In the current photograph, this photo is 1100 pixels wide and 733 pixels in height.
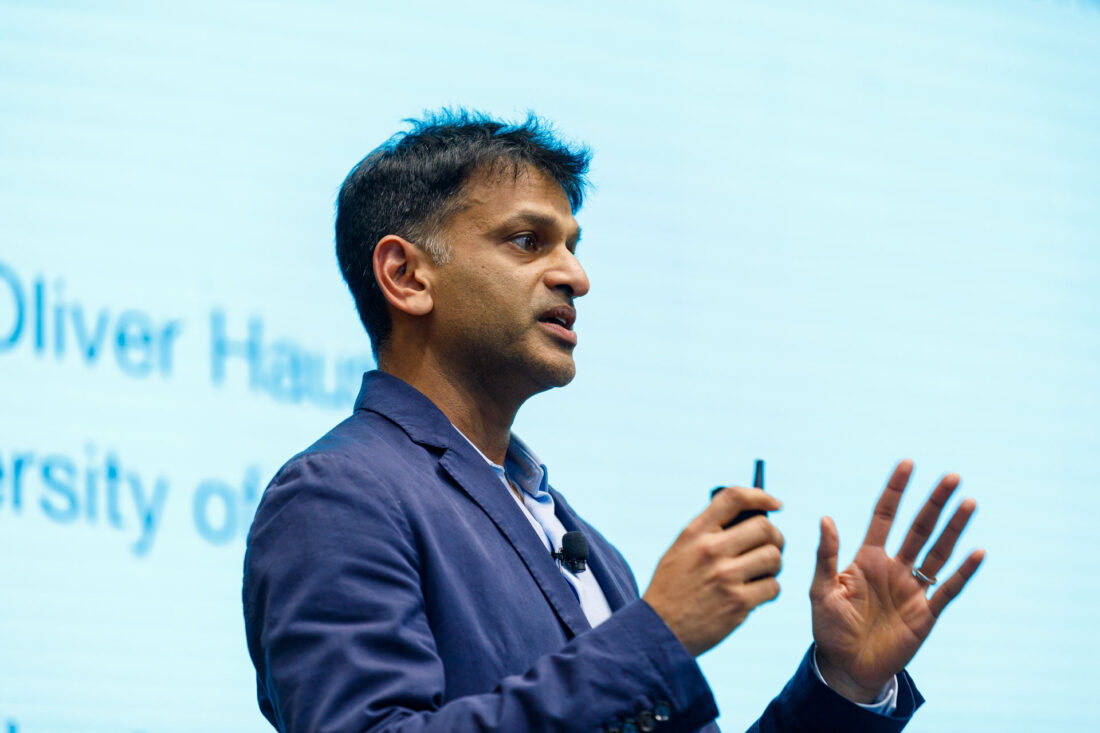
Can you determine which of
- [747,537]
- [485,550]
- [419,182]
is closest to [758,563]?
[747,537]

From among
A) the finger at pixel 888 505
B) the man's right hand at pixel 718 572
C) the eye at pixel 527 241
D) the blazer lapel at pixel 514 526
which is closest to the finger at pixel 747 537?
the man's right hand at pixel 718 572

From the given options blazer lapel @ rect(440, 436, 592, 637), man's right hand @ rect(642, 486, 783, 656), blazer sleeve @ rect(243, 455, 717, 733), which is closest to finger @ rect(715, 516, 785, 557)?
man's right hand @ rect(642, 486, 783, 656)

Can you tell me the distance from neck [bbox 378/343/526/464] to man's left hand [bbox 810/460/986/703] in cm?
50

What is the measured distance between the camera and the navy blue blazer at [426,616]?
1.26 metres

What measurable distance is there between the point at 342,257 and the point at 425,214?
198mm

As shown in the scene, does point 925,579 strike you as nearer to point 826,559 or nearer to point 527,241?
point 826,559

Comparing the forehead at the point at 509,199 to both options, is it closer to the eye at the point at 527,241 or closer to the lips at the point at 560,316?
the eye at the point at 527,241

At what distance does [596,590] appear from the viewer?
1.79 metres

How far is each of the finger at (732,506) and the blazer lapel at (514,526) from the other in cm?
28

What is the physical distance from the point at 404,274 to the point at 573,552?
523 mm

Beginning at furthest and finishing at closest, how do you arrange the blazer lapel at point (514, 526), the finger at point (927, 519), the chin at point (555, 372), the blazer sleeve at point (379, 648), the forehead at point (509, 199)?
the forehead at point (509, 199), the chin at point (555, 372), the finger at point (927, 519), the blazer lapel at point (514, 526), the blazer sleeve at point (379, 648)

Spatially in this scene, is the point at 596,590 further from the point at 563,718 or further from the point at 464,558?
the point at 563,718

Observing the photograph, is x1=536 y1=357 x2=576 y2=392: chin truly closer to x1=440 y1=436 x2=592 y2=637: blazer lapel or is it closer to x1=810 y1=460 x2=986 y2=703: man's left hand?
x1=440 y1=436 x2=592 y2=637: blazer lapel

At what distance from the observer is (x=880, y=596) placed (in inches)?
69.9
